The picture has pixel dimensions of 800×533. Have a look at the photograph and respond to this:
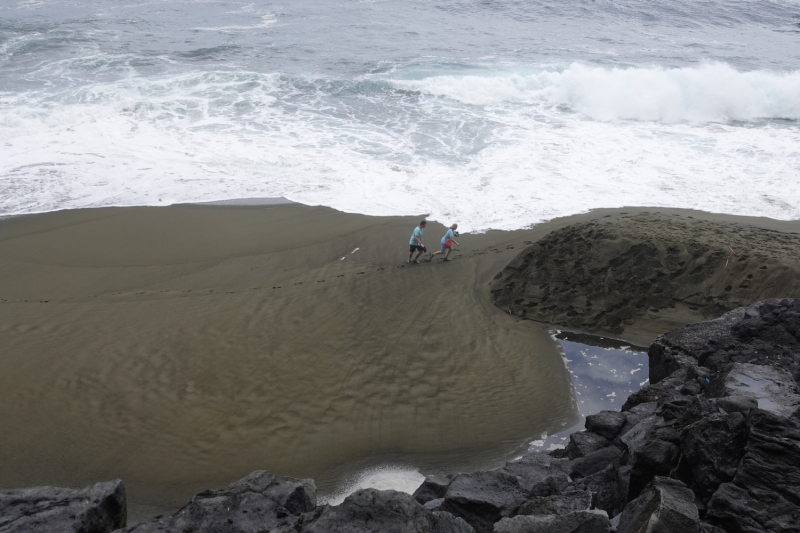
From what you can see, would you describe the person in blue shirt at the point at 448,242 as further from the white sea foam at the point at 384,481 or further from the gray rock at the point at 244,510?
the gray rock at the point at 244,510

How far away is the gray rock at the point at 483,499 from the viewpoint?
515 centimetres

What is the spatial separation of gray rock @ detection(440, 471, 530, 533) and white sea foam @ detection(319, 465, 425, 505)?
985 millimetres

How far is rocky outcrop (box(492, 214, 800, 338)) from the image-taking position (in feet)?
29.0

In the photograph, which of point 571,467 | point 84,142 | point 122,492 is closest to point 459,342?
point 571,467

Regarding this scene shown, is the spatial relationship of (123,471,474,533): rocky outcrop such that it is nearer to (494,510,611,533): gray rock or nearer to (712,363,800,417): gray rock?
(494,510,611,533): gray rock

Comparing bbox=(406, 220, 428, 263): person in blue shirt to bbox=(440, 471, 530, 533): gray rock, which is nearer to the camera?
bbox=(440, 471, 530, 533): gray rock

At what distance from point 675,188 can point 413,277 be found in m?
8.21

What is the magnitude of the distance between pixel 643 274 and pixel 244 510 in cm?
727

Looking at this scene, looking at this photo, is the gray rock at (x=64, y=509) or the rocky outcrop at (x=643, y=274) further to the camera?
the rocky outcrop at (x=643, y=274)

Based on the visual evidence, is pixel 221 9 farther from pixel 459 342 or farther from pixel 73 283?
pixel 459 342

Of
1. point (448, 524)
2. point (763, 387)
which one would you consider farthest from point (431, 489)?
point (763, 387)

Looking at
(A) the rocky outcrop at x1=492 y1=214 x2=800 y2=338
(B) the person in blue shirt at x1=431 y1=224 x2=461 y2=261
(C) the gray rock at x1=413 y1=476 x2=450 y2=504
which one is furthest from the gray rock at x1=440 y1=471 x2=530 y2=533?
(B) the person in blue shirt at x1=431 y1=224 x2=461 y2=261

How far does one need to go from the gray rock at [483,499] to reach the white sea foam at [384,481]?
985 millimetres

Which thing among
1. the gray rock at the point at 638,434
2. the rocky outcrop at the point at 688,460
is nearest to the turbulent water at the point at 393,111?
the rocky outcrop at the point at 688,460
